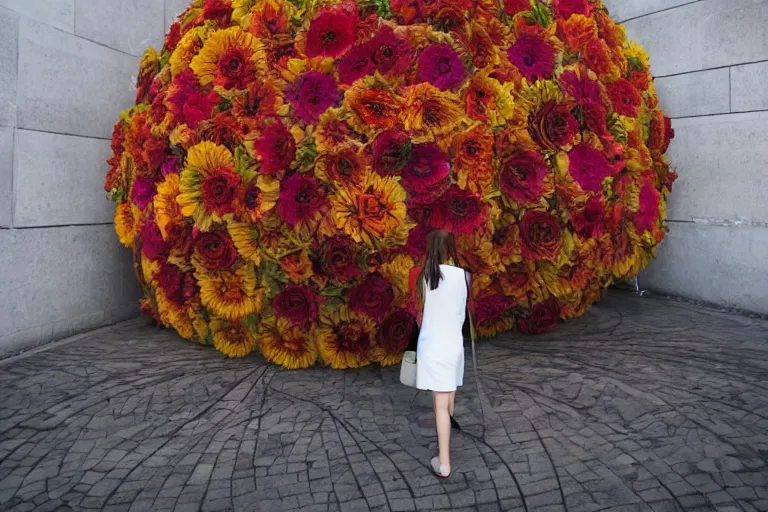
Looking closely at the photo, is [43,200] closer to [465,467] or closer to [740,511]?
[465,467]

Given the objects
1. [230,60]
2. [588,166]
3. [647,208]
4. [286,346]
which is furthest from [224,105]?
[647,208]

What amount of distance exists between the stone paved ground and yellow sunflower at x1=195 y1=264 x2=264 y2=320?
0.50 metres

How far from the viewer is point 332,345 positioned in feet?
15.9

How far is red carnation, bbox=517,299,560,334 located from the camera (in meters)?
5.55

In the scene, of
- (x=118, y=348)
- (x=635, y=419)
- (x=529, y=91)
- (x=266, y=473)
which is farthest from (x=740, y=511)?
(x=118, y=348)

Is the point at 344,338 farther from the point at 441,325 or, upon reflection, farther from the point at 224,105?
the point at 224,105

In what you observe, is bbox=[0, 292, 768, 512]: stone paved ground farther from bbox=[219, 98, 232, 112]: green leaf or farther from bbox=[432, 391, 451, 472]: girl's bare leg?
bbox=[219, 98, 232, 112]: green leaf

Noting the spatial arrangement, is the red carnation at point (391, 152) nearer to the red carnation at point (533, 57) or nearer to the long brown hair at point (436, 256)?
the long brown hair at point (436, 256)

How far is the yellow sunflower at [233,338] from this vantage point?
512cm

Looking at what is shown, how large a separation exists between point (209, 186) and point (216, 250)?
18.5 inches

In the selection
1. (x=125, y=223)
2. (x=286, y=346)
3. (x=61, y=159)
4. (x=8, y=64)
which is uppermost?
(x=8, y=64)

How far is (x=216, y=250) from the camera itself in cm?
Result: 468

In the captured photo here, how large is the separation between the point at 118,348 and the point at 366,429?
2.83 m

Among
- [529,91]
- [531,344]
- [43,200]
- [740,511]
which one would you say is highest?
[529,91]
